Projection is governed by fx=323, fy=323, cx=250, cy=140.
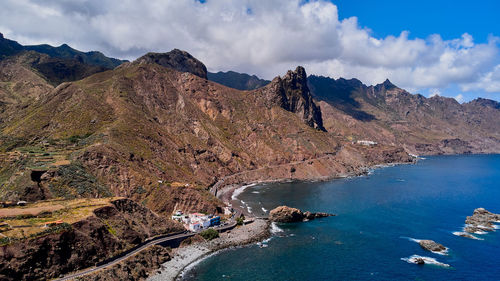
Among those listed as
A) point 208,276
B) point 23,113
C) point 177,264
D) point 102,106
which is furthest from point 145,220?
point 23,113

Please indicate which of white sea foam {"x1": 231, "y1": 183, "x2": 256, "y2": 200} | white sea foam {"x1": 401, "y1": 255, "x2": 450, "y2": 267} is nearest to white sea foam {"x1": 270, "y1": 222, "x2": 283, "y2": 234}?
white sea foam {"x1": 401, "y1": 255, "x2": 450, "y2": 267}

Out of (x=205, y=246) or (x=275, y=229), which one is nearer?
(x=205, y=246)

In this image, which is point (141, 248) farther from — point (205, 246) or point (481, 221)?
point (481, 221)

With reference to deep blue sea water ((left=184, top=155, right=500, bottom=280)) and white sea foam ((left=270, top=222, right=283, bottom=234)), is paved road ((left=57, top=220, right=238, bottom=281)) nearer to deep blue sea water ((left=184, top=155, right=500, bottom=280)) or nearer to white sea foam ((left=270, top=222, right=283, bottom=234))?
deep blue sea water ((left=184, top=155, right=500, bottom=280))

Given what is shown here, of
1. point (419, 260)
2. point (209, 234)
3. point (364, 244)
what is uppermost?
point (209, 234)

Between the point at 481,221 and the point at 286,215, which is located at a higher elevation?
the point at 481,221

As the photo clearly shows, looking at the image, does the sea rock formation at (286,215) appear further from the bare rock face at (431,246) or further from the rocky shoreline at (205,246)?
the bare rock face at (431,246)

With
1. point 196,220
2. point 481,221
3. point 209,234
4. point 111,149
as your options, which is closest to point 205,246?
point 209,234

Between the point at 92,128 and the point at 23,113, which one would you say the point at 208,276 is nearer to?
the point at 92,128
